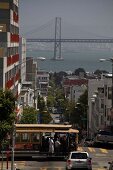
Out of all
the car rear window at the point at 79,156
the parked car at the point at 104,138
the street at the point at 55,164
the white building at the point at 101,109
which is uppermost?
the car rear window at the point at 79,156

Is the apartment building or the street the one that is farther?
the apartment building

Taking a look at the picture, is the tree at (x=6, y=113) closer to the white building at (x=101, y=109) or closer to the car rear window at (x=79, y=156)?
the car rear window at (x=79, y=156)

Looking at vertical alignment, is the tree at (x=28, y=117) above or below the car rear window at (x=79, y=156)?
below

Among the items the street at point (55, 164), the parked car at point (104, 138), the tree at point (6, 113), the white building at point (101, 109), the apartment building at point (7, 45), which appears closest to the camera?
the tree at point (6, 113)

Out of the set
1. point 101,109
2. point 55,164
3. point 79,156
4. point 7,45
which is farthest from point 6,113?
point 101,109

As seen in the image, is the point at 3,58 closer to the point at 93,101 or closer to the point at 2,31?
the point at 2,31

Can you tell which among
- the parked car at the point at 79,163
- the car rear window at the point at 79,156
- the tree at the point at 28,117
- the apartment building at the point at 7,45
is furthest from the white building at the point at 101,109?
the parked car at the point at 79,163

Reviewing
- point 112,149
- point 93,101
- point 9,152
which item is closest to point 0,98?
point 9,152

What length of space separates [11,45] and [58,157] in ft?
119

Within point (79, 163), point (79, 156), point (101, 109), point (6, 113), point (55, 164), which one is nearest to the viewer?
point (79, 163)

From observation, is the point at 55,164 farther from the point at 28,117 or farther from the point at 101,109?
the point at 101,109

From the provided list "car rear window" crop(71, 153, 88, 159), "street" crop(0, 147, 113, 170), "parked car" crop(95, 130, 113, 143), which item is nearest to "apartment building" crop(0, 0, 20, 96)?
"parked car" crop(95, 130, 113, 143)

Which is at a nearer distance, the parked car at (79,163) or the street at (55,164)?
the parked car at (79,163)

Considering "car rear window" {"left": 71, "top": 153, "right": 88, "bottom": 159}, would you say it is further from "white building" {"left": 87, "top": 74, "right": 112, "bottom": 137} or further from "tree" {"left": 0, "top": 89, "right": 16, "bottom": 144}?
"white building" {"left": 87, "top": 74, "right": 112, "bottom": 137}
